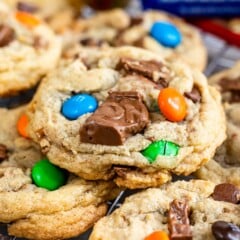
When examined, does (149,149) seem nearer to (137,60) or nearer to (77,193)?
(77,193)

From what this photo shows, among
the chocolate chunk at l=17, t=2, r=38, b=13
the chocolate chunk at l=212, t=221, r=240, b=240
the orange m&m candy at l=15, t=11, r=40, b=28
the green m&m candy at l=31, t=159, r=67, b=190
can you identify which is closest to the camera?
the chocolate chunk at l=212, t=221, r=240, b=240

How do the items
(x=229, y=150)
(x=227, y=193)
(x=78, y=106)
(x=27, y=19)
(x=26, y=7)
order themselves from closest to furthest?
1. (x=227, y=193)
2. (x=78, y=106)
3. (x=229, y=150)
4. (x=27, y=19)
5. (x=26, y=7)

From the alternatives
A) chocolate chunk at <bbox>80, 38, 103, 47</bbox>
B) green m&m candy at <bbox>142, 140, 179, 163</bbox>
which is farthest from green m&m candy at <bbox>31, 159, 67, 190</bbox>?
chocolate chunk at <bbox>80, 38, 103, 47</bbox>

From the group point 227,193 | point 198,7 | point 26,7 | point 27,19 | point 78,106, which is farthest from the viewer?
point 198,7

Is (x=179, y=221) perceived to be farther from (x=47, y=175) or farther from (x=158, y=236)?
(x=47, y=175)

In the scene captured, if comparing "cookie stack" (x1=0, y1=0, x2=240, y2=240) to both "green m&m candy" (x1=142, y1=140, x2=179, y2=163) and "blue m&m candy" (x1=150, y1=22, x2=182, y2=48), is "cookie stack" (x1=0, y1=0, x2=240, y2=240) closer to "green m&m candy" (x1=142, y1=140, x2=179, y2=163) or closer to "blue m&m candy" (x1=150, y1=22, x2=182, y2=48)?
"green m&m candy" (x1=142, y1=140, x2=179, y2=163)

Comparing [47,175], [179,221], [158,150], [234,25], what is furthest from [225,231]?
[234,25]

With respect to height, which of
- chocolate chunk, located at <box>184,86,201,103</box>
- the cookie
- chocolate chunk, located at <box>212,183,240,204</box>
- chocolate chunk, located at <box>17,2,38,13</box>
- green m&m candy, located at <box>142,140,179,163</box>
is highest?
chocolate chunk, located at <box>184,86,201,103</box>
